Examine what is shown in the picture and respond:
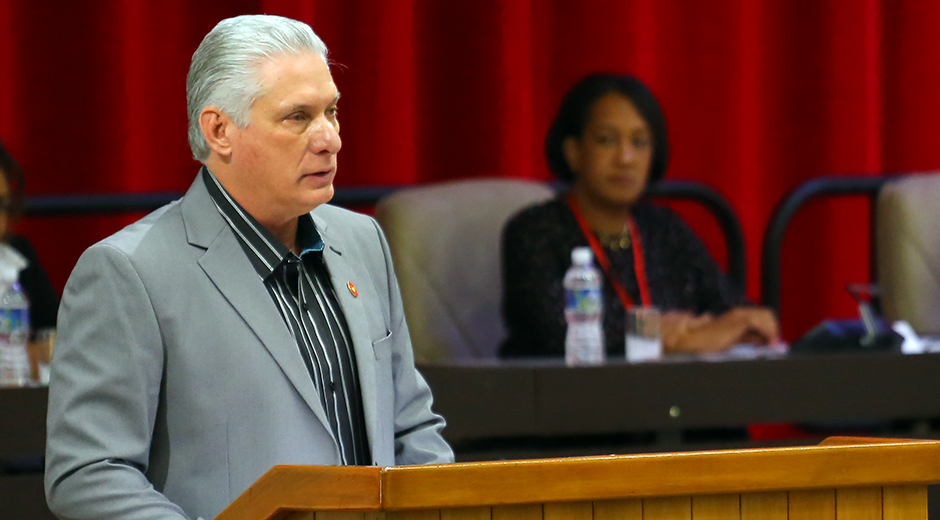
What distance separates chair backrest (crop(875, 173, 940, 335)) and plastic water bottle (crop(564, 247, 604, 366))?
82 cm

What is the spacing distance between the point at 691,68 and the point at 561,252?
46.7 inches

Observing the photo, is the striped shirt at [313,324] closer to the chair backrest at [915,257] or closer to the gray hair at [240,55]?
the gray hair at [240,55]

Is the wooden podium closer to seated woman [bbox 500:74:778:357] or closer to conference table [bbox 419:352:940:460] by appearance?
conference table [bbox 419:352:940:460]

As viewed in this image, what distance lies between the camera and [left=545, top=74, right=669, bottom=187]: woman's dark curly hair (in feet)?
9.30

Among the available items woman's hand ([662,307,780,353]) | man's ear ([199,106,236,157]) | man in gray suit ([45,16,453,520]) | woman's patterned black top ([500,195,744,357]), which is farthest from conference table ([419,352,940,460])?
man's ear ([199,106,236,157])

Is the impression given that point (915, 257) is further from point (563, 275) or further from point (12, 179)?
point (12, 179)

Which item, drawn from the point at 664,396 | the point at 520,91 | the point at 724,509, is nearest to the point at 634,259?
the point at 664,396

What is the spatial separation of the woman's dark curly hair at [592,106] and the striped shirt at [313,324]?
1.63m

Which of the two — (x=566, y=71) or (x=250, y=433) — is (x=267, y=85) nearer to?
(x=250, y=433)

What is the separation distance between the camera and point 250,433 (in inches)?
47.6

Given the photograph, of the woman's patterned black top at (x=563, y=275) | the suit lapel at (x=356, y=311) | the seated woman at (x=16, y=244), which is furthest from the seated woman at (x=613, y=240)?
the suit lapel at (x=356, y=311)

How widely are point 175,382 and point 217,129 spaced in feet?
0.87

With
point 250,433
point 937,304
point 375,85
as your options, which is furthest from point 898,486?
point 375,85

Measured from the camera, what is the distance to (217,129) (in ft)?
4.10
